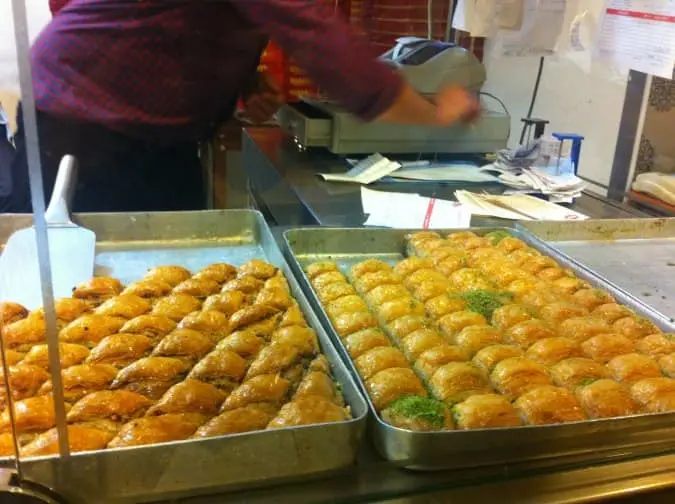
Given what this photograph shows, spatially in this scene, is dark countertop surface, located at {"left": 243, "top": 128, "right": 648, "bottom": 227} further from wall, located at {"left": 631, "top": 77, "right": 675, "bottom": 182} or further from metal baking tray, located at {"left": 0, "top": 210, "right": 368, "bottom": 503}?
metal baking tray, located at {"left": 0, "top": 210, "right": 368, "bottom": 503}

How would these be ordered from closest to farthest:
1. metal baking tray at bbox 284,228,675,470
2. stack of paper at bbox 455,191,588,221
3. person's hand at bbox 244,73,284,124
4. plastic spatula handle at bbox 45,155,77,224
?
metal baking tray at bbox 284,228,675,470, plastic spatula handle at bbox 45,155,77,224, person's hand at bbox 244,73,284,124, stack of paper at bbox 455,191,588,221

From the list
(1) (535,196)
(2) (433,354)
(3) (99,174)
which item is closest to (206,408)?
(2) (433,354)

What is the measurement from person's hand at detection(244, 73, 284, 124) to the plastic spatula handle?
17.5 inches

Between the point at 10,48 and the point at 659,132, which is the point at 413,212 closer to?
the point at 659,132

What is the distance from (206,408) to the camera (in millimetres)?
899

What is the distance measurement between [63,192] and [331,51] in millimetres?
744

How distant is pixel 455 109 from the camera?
958 millimetres

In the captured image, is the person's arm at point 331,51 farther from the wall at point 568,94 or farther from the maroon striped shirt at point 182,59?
the wall at point 568,94

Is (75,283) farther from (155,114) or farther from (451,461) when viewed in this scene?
(451,461)

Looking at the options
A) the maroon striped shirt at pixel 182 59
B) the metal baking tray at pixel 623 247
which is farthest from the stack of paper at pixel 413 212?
the maroon striped shirt at pixel 182 59

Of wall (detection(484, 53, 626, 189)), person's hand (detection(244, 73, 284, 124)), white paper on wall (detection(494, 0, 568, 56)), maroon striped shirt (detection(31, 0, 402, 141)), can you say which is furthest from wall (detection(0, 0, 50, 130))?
white paper on wall (detection(494, 0, 568, 56))

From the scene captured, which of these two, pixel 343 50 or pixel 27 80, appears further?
pixel 343 50

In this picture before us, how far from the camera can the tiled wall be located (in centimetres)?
221

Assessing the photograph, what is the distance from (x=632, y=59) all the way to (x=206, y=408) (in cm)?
188
